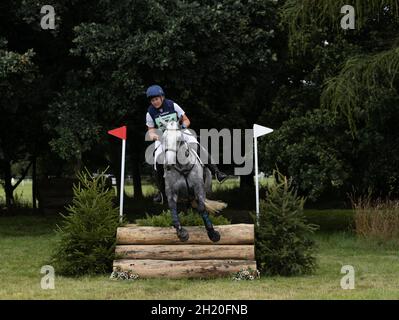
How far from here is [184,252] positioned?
10.2 meters

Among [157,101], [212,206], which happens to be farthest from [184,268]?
[157,101]

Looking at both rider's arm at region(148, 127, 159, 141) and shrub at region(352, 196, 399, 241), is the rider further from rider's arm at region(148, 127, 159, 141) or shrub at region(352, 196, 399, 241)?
shrub at region(352, 196, 399, 241)

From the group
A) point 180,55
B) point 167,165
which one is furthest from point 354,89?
point 167,165

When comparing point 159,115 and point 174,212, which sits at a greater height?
point 159,115

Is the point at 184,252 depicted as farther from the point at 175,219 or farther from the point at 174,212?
the point at 174,212

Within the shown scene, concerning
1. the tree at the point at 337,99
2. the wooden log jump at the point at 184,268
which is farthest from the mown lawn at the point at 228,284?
the tree at the point at 337,99

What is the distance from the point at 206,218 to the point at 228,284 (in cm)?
109

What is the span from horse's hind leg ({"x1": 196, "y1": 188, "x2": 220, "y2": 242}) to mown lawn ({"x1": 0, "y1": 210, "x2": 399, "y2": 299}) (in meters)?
0.70

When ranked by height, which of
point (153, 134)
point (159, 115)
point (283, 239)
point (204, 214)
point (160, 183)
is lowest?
point (283, 239)

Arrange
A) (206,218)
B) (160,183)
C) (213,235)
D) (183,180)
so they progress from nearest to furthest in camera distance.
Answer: (183,180) < (206,218) < (213,235) < (160,183)

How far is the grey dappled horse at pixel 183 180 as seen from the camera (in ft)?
32.1

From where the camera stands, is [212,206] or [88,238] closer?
[88,238]

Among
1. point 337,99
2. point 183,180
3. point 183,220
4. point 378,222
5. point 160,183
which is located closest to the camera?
point 183,180

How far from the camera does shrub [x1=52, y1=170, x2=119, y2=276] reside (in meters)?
10.6
